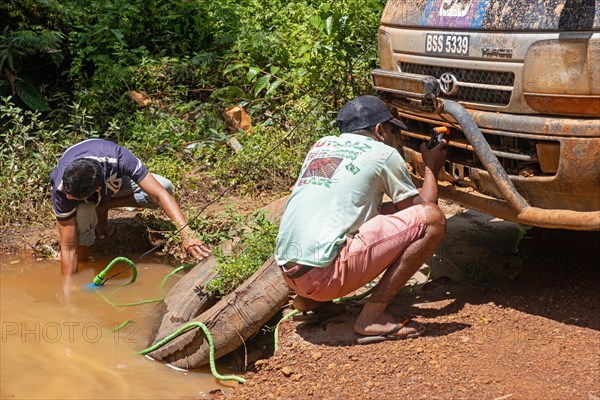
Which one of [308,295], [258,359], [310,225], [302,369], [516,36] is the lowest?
[258,359]

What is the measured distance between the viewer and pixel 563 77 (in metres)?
4.23

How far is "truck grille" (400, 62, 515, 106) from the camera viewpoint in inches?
179

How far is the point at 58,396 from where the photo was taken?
4.87m

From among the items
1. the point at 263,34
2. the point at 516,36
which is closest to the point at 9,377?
the point at 516,36

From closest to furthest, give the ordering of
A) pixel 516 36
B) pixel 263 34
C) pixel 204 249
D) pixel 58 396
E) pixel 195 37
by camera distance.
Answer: pixel 516 36
pixel 58 396
pixel 204 249
pixel 263 34
pixel 195 37

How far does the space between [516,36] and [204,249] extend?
2762 millimetres

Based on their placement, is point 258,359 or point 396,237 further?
point 258,359

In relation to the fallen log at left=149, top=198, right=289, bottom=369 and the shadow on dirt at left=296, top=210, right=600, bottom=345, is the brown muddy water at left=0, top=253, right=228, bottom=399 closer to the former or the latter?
the fallen log at left=149, top=198, right=289, bottom=369

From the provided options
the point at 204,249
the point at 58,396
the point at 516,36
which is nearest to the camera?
the point at 516,36

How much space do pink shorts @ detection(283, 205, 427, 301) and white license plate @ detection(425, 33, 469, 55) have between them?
2.97 feet

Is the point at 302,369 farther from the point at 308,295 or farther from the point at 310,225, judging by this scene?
the point at 310,225

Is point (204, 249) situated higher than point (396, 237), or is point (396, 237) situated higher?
point (396, 237)

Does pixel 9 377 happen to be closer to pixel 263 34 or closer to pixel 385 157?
pixel 385 157

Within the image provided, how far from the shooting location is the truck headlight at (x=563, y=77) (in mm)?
4145
